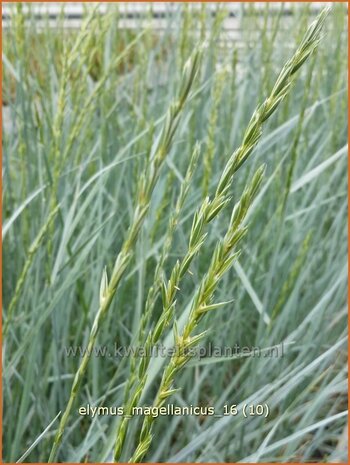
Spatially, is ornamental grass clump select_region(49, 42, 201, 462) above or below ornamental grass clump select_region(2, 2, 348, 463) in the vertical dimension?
above

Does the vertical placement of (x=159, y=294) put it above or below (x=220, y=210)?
below

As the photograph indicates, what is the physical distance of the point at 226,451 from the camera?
87 cm

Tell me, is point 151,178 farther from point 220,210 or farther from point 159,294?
point 159,294

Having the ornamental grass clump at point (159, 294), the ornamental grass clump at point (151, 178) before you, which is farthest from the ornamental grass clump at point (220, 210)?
the ornamental grass clump at point (159, 294)

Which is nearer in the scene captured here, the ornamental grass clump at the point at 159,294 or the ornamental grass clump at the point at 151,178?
the ornamental grass clump at the point at 151,178

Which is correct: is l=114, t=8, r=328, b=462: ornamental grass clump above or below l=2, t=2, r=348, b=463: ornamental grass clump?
above

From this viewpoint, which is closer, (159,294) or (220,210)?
(220,210)

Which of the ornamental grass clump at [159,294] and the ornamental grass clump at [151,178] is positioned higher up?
the ornamental grass clump at [151,178]

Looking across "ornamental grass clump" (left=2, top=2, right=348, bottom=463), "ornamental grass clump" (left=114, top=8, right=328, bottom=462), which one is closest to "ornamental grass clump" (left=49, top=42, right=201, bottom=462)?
"ornamental grass clump" (left=114, top=8, right=328, bottom=462)

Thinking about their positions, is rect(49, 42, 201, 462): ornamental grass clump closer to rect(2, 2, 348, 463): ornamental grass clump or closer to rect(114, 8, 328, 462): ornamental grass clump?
rect(114, 8, 328, 462): ornamental grass clump

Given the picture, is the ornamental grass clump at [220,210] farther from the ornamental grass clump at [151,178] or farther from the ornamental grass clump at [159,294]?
the ornamental grass clump at [159,294]

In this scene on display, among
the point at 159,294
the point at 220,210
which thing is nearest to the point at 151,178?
the point at 220,210

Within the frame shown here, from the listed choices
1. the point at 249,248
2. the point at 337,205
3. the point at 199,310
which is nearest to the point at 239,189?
the point at 249,248

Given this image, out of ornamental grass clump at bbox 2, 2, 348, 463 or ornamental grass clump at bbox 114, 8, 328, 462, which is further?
ornamental grass clump at bbox 2, 2, 348, 463
